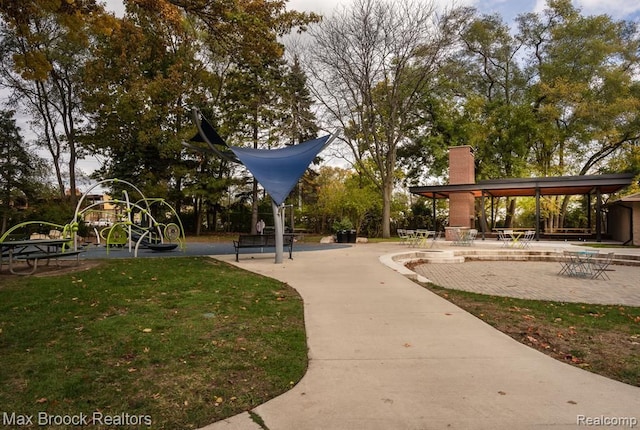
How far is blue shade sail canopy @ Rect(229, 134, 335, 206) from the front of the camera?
11.8 meters

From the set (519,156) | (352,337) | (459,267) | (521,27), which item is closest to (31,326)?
(352,337)

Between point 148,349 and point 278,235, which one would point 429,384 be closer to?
point 148,349

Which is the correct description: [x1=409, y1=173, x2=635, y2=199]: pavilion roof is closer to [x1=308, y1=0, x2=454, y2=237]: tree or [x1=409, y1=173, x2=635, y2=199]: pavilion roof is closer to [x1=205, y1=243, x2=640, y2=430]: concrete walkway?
[x1=308, y1=0, x2=454, y2=237]: tree

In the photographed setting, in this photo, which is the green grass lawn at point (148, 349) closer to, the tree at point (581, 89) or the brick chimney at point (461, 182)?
the brick chimney at point (461, 182)

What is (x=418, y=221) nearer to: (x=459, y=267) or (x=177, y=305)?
(x=459, y=267)

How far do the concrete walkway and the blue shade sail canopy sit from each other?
650cm

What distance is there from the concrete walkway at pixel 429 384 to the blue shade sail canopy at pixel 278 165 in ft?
21.3

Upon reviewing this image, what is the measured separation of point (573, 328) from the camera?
529cm

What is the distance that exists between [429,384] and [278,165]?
32.8 ft

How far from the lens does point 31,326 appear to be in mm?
4801

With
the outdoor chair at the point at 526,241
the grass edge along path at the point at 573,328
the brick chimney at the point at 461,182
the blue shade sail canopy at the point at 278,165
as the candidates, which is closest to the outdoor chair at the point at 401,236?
the brick chimney at the point at 461,182

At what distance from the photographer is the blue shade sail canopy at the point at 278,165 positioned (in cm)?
1184

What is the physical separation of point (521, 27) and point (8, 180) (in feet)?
130

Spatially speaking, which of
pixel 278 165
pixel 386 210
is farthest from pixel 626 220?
pixel 278 165
